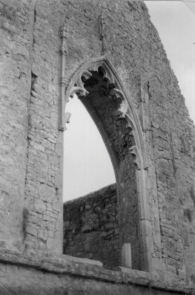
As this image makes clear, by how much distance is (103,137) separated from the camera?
971 cm

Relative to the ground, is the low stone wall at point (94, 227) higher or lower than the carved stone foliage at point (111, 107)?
lower

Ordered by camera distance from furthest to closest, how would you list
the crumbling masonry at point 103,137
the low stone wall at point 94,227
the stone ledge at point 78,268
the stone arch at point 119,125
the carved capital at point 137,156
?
1. the low stone wall at point 94,227
2. the carved capital at point 137,156
3. the stone arch at point 119,125
4. the crumbling masonry at point 103,137
5. the stone ledge at point 78,268

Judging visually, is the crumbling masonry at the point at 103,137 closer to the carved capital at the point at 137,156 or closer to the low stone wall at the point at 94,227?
the carved capital at the point at 137,156

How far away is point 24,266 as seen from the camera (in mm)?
5582

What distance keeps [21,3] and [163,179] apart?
13.4 feet

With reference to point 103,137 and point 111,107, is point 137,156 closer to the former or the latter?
point 103,137

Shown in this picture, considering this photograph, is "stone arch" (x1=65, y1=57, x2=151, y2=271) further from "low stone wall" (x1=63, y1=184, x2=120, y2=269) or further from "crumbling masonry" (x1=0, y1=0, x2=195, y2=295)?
"low stone wall" (x1=63, y1=184, x2=120, y2=269)

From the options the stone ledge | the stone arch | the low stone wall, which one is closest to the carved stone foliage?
the stone arch

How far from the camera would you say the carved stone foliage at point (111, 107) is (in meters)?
9.08

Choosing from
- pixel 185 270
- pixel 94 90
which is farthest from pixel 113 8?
pixel 185 270

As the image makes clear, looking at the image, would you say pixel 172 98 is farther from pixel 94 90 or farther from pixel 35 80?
pixel 35 80

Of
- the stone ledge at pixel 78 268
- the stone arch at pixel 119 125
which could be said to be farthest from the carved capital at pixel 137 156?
the stone ledge at pixel 78 268

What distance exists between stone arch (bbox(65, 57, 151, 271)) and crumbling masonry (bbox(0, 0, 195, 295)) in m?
0.02

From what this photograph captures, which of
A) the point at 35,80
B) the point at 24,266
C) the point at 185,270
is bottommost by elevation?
A: the point at 24,266
